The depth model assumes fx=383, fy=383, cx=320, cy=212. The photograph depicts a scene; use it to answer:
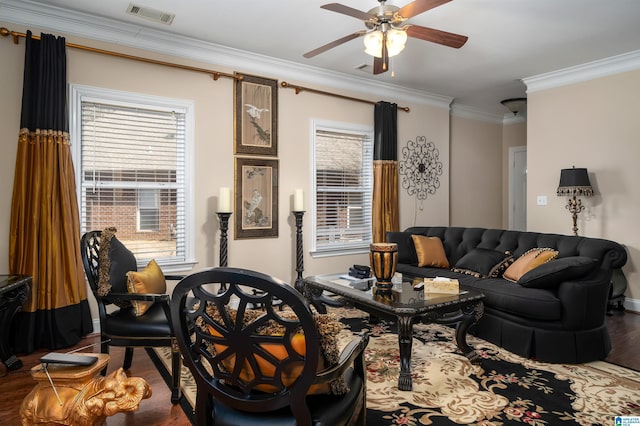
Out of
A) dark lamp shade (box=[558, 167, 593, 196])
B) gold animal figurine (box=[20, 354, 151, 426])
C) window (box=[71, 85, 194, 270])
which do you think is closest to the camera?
gold animal figurine (box=[20, 354, 151, 426])

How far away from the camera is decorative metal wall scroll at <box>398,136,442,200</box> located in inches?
218

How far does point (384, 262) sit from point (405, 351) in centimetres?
67

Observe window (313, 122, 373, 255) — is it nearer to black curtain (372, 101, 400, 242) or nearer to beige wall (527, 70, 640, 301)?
black curtain (372, 101, 400, 242)

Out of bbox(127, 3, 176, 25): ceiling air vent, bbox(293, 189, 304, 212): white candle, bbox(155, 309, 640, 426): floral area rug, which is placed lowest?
bbox(155, 309, 640, 426): floral area rug

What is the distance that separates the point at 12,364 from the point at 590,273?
4.20m

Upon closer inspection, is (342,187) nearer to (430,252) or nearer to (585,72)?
(430,252)

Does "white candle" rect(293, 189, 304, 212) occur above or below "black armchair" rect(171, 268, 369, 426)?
above

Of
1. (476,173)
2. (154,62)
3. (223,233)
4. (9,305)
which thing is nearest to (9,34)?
(154,62)

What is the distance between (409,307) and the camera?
8.00 ft

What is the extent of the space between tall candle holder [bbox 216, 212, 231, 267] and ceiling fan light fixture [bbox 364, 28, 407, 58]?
2020 millimetres

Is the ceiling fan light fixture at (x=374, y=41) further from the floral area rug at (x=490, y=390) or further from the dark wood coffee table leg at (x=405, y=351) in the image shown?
the floral area rug at (x=490, y=390)

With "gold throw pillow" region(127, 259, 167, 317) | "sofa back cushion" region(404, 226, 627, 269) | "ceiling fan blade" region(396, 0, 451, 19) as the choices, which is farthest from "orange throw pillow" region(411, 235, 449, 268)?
"gold throw pillow" region(127, 259, 167, 317)

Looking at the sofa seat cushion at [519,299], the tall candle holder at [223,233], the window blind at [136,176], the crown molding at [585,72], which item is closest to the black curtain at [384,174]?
the sofa seat cushion at [519,299]

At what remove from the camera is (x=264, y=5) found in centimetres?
317
